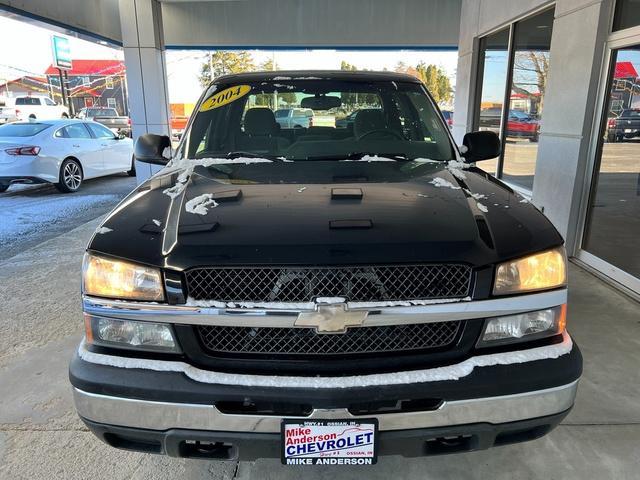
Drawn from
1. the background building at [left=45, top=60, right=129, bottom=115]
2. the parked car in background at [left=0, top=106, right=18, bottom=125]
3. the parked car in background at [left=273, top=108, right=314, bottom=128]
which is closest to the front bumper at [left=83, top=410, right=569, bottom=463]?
the parked car in background at [left=273, top=108, right=314, bottom=128]

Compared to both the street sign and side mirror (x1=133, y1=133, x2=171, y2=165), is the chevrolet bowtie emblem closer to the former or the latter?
side mirror (x1=133, y1=133, x2=171, y2=165)

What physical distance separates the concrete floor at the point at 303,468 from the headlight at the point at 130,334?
2.78 feet

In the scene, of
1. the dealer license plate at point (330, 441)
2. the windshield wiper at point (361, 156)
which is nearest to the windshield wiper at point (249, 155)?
the windshield wiper at point (361, 156)

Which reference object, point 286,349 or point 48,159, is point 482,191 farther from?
point 48,159

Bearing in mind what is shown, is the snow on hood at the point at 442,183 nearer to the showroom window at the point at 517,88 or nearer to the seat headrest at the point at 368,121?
the seat headrest at the point at 368,121

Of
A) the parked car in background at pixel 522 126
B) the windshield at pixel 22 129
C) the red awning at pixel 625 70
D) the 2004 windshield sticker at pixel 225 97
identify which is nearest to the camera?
the 2004 windshield sticker at pixel 225 97

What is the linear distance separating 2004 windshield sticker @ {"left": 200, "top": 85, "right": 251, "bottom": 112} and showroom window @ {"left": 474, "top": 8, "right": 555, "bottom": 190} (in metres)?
4.75

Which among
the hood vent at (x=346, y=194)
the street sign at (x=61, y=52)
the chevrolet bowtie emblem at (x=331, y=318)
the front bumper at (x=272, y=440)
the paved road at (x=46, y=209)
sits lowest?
the paved road at (x=46, y=209)

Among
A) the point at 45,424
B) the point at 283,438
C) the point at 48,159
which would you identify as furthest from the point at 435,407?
the point at 48,159

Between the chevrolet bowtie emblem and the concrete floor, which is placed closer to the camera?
the chevrolet bowtie emblem

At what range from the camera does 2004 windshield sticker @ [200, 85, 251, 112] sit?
3260mm

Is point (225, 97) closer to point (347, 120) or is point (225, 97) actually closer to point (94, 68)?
point (347, 120)

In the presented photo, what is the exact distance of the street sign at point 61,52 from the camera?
1277 inches

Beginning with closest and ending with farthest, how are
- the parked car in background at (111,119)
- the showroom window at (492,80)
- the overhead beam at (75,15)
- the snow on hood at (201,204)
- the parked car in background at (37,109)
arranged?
1. the snow on hood at (201,204)
2. the showroom window at (492,80)
3. the overhead beam at (75,15)
4. the parked car in background at (111,119)
5. the parked car in background at (37,109)
